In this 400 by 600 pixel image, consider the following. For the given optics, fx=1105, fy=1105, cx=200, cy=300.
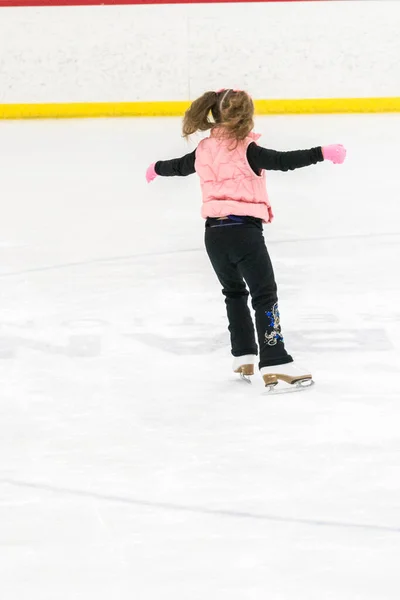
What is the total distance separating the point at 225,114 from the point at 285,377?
665mm

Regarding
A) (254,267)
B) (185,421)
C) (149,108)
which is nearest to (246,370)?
(254,267)

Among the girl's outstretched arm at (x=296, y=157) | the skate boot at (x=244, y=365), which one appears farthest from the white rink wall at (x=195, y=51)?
the girl's outstretched arm at (x=296, y=157)

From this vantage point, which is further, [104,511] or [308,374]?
[308,374]

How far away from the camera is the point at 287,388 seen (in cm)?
276

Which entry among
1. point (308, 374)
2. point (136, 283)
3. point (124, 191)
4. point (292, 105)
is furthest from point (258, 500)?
point (292, 105)

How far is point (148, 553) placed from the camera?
179 centimetres

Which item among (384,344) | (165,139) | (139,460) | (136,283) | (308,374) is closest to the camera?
(139,460)

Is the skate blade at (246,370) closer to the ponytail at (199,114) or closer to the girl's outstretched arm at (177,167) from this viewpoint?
the girl's outstretched arm at (177,167)

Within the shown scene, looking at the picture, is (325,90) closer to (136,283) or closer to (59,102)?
(59,102)

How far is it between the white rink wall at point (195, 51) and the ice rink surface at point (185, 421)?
492 cm

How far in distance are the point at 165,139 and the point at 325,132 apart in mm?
1262

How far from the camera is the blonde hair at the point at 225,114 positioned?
2.65 m

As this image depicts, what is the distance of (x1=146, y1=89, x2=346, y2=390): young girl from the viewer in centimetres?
268

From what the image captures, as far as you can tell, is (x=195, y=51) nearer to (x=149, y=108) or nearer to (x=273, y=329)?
(x=149, y=108)
